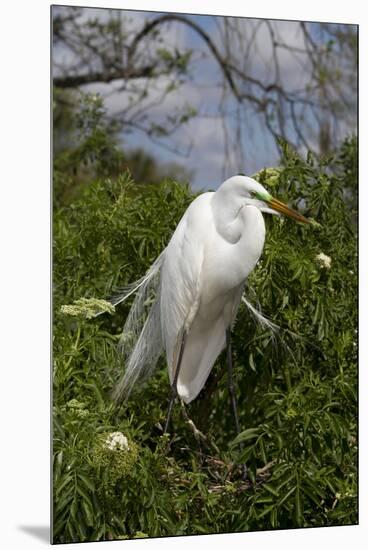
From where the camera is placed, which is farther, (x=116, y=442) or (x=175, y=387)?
(x=175, y=387)

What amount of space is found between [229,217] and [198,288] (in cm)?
22

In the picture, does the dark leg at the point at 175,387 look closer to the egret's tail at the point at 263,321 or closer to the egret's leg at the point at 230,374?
the egret's leg at the point at 230,374

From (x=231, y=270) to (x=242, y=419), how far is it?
667 mm

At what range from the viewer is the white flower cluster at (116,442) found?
289 centimetres

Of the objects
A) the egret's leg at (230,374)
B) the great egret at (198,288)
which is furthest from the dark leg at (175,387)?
the egret's leg at (230,374)

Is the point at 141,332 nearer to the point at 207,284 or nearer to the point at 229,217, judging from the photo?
the point at 207,284

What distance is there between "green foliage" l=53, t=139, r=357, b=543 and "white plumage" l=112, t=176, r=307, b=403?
0.26ft

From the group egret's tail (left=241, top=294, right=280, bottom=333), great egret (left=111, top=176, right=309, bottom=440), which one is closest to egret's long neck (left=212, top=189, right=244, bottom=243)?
great egret (left=111, top=176, right=309, bottom=440)

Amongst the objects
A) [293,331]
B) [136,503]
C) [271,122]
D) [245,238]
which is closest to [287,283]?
[293,331]

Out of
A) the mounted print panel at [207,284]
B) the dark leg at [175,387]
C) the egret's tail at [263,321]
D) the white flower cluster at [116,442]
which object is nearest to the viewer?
the white flower cluster at [116,442]

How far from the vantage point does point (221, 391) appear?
3.52 m

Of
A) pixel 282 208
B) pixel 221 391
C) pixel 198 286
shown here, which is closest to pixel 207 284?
pixel 198 286

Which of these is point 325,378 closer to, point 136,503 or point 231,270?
point 231,270

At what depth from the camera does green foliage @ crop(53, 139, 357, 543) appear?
9.67 feet
